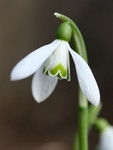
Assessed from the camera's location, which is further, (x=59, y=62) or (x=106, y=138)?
(x=106, y=138)

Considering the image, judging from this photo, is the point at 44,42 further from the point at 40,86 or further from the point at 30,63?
the point at 30,63

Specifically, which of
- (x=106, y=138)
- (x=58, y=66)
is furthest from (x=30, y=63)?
(x=106, y=138)

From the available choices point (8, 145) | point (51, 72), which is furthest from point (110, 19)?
point (51, 72)

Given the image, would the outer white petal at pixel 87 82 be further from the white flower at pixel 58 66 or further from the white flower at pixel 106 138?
the white flower at pixel 106 138

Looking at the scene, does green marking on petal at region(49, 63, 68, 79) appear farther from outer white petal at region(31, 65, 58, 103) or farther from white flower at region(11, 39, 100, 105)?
outer white petal at region(31, 65, 58, 103)

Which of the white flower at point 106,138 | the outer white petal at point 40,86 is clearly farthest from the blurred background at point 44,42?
the outer white petal at point 40,86

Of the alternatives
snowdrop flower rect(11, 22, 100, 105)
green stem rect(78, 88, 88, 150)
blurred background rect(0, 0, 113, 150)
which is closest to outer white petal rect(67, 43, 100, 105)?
snowdrop flower rect(11, 22, 100, 105)

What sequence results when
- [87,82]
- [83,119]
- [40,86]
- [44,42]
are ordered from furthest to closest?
[44,42], [40,86], [83,119], [87,82]
